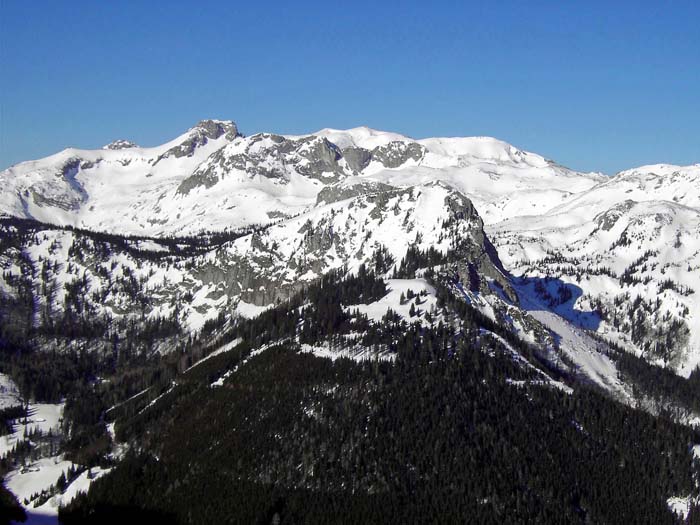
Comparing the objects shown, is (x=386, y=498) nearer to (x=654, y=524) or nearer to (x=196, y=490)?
(x=196, y=490)

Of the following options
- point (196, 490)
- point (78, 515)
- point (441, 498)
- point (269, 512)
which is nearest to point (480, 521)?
point (441, 498)

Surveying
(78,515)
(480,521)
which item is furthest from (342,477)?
(78,515)

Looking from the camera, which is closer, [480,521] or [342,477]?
[480,521]

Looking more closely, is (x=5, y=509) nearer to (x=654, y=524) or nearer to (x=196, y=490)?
(x=196, y=490)

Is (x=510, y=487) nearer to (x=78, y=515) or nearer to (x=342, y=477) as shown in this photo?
(x=342, y=477)

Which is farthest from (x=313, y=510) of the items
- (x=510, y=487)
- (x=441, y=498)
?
(x=510, y=487)

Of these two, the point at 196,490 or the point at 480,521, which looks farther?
the point at 196,490

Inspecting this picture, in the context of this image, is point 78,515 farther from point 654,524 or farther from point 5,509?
point 654,524
